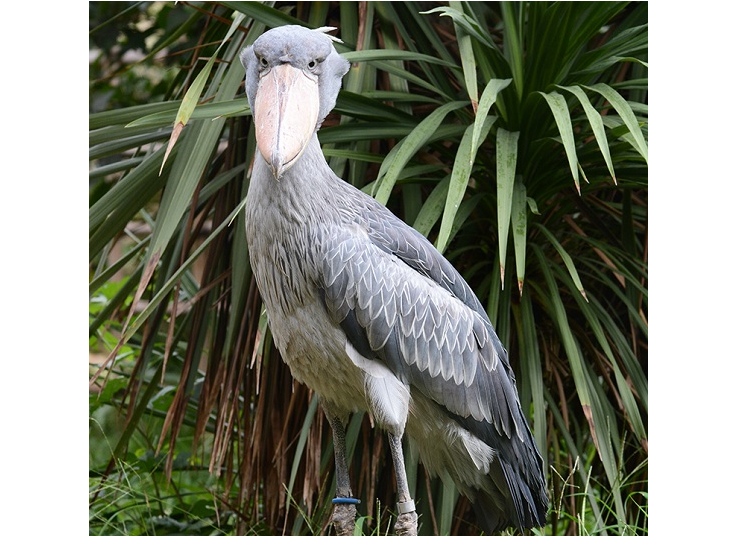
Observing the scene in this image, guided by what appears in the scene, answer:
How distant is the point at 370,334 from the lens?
67.8 inches

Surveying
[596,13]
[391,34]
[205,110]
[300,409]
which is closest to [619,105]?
[596,13]

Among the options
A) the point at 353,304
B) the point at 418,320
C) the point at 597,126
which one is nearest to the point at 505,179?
the point at 597,126

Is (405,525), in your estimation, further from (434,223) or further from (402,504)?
(434,223)

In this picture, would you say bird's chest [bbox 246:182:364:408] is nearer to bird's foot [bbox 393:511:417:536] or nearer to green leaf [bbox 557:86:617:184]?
bird's foot [bbox 393:511:417:536]

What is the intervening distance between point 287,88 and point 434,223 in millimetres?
841

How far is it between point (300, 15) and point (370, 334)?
Result: 4.51 ft

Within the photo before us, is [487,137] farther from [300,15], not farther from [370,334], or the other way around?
[370,334]

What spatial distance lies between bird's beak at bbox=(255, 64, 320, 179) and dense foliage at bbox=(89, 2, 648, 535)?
50 cm

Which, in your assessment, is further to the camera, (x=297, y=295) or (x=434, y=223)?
(x=434, y=223)

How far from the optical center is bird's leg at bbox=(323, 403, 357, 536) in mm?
1860

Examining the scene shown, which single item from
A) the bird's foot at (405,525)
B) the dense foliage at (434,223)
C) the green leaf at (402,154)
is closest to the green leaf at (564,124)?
the dense foliage at (434,223)

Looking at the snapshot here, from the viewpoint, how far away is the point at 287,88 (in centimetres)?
A: 162

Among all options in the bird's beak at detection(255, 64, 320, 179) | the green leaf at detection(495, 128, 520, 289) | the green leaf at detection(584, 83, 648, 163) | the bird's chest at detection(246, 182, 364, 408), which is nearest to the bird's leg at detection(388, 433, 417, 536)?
the bird's chest at detection(246, 182, 364, 408)

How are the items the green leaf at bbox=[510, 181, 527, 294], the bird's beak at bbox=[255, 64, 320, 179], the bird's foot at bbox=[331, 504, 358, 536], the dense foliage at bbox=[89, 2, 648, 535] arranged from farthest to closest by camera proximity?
the dense foliage at bbox=[89, 2, 648, 535]
the green leaf at bbox=[510, 181, 527, 294]
the bird's foot at bbox=[331, 504, 358, 536]
the bird's beak at bbox=[255, 64, 320, 179]
